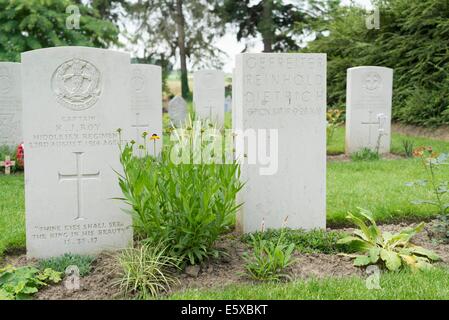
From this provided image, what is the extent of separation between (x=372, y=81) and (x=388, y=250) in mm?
6795

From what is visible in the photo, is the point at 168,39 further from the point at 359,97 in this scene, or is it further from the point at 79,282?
the point at 79,282

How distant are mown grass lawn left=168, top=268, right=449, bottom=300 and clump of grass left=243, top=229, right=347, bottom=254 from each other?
0.71m

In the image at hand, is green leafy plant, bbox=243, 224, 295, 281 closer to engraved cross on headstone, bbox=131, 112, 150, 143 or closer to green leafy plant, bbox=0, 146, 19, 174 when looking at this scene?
green leafy plant, bbox=0, 146, 19, 174

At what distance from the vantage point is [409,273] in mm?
3926

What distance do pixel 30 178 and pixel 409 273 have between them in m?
3.14

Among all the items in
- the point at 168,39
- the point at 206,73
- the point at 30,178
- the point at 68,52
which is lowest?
the point at 30,178

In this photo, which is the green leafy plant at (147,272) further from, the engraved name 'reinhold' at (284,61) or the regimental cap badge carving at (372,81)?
the regimental cap badge carving at (372,81)

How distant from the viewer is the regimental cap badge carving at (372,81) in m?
10.3

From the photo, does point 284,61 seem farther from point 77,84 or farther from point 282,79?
point 77,84

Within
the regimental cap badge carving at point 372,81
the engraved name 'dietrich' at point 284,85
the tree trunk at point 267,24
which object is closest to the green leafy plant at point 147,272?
the engraved name 'dietrich' at point 284,85

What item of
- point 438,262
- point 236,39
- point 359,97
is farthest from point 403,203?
point 236,39

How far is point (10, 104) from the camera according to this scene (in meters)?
8.97

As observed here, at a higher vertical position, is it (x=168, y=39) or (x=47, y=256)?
(x=168, y=39)

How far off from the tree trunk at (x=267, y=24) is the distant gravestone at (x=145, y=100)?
44.2 ft
